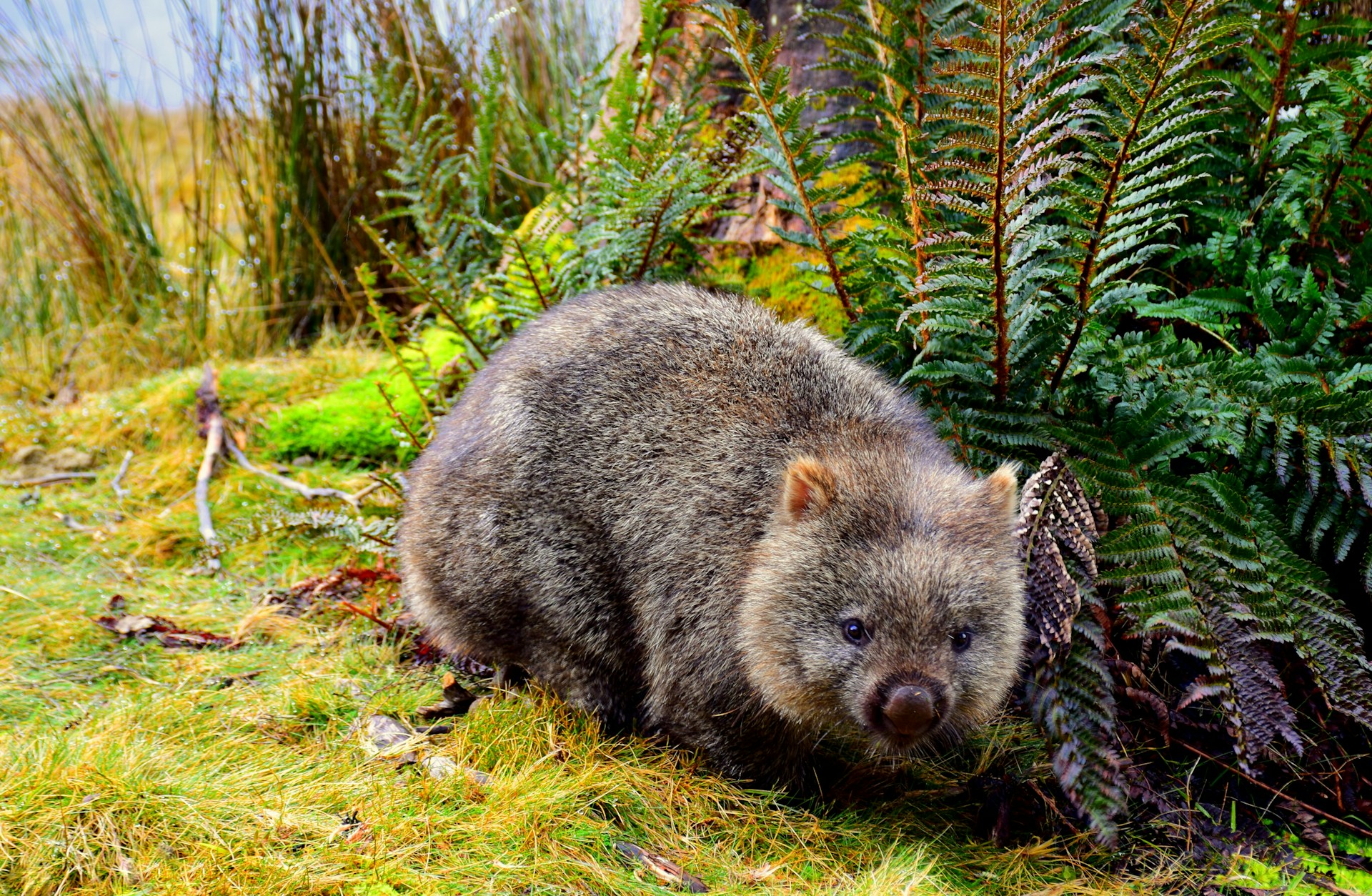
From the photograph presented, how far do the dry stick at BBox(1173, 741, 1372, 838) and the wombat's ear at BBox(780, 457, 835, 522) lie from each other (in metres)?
1.75

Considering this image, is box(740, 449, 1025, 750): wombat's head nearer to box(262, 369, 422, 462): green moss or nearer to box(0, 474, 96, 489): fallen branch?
box(262, 369, 422, 462): green moss

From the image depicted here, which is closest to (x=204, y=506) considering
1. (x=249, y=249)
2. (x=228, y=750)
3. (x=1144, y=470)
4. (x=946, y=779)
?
(x=228, y=750)

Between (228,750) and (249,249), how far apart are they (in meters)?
6.39

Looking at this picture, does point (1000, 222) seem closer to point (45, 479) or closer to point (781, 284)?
point (781, 284)

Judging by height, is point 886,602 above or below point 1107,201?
below

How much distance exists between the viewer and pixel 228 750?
3.97 m

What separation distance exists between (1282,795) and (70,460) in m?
7.86

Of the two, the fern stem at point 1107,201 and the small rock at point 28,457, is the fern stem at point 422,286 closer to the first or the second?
the fern stem at point 1107,201

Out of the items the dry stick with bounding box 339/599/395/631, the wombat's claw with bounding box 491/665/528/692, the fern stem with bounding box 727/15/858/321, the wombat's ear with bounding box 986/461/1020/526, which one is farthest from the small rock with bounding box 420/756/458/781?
the fern stem with bounding box 727/15/858/321

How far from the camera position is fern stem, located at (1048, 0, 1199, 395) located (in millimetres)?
3750

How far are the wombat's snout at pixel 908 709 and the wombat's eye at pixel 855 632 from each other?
21 cm

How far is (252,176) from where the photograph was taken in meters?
9.19

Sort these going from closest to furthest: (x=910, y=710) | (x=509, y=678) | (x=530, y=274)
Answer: (x=910, y=710) → (x=509, y=678) → (x=530, y=274)

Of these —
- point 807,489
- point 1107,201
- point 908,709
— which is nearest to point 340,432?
point 807,489
